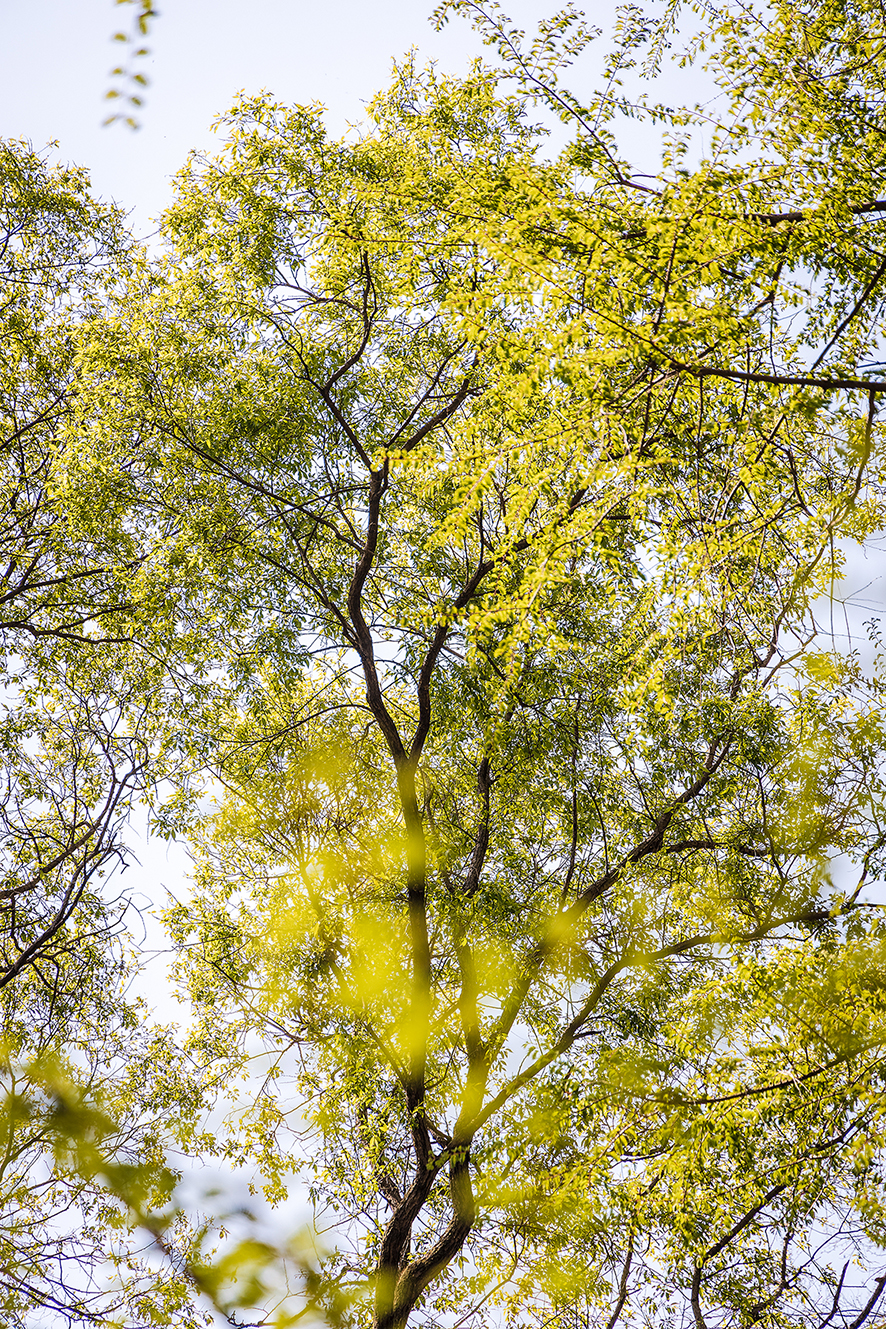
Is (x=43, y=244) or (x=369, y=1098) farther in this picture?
(x=43, y=244)

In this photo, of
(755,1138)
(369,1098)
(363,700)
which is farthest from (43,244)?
(755,1138)

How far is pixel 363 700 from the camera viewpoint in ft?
30.3

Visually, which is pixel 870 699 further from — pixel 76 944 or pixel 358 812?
pixel 76 944

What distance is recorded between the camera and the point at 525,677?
786 centimetres

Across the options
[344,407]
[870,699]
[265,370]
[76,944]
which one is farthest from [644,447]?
[76,944]

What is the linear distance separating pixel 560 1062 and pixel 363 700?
425 cm

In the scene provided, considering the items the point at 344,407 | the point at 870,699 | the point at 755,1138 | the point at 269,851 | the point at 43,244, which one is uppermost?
the point at 43,244

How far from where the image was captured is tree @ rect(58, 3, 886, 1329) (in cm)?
446

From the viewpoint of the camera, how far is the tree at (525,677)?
446 centimetres

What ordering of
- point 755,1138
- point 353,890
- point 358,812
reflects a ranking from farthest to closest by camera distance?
point 358,812 → point 353,890 → point 755,1138

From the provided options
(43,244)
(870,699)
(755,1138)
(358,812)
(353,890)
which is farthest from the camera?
(43,244)

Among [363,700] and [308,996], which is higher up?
[363,700]

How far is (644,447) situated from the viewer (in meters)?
4.46

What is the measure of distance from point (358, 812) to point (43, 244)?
742 centimetres
